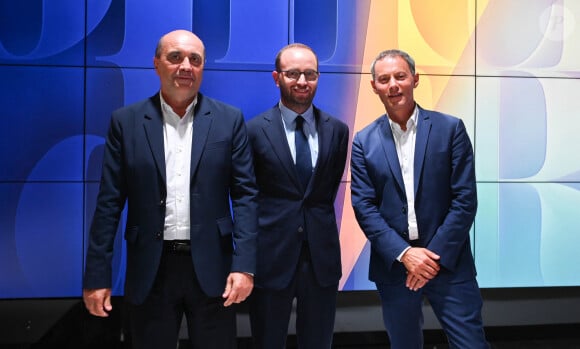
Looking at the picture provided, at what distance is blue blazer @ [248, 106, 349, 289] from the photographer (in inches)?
84.6

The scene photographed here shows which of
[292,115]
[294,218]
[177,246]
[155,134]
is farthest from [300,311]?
[155,134]

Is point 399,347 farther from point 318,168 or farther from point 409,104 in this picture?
point 409,104

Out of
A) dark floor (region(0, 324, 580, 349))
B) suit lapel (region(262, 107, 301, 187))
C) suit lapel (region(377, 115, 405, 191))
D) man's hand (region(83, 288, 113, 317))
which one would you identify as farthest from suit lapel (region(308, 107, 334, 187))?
dark floor (region(0, 324, 580, 349))

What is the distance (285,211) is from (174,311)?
2.05 ft

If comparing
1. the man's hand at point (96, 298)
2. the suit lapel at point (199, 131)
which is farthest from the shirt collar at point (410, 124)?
the man's hand at point (96, 298)

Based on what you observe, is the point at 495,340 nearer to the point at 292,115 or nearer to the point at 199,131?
the point at 292,115

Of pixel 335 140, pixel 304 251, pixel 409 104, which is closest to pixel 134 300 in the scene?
pixel 304 251

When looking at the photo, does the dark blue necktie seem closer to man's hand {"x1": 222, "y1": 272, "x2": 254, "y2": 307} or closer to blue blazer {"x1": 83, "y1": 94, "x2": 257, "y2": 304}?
blue blazer {"x1": 83, "y1": 94, "x2": 257, "y2": 304}

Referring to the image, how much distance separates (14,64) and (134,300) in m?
2.36

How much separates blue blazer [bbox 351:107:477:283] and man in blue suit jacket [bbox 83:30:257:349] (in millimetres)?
590

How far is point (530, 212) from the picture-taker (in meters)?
3.75

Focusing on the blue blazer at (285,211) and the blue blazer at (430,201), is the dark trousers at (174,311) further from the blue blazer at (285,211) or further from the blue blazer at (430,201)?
the blue blazer at (430,201)

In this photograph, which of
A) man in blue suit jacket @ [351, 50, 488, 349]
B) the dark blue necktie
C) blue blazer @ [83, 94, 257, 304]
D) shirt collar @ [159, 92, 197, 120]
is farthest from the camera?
the dark blue necktie

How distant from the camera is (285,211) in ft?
7.06
